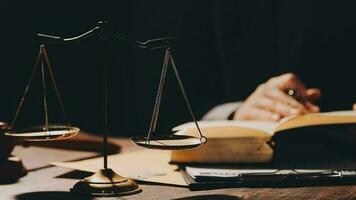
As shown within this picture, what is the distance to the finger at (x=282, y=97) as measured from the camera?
139 centimetres

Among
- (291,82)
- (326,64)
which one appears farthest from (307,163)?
(326,64)

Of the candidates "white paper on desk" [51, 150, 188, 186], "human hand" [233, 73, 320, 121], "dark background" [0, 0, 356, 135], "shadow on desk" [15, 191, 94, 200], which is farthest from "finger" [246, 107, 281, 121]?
"shadow on desk" [15, 191, 94, 200]

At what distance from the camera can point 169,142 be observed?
0.88 meters

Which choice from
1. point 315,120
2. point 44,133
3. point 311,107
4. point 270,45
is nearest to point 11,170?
point 44,133

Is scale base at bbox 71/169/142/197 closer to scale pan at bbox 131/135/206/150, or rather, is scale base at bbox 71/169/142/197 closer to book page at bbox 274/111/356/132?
scale pan at bbox 131/135/206/150

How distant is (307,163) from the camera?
3.47 ft

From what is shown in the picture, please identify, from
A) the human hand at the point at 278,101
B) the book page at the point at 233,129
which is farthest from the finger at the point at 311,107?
the book page at the point at 233,129

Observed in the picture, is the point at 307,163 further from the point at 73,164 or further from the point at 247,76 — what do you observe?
the point at 247,76

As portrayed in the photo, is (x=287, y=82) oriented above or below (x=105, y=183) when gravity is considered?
above

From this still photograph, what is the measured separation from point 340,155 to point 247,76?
126 cm

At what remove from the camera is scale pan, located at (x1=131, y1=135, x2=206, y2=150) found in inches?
31.9

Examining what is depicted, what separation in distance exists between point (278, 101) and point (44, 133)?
0.69m

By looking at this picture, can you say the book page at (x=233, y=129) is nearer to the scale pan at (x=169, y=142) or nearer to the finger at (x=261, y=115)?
the scale pan at (x=169, y=142)

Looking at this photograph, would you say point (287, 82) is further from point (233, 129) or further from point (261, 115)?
point (233, 129)
